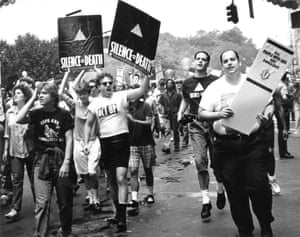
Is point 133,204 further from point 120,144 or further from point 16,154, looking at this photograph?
point 16,154

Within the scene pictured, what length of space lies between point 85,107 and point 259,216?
357 centimetres

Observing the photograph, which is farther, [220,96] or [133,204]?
[133,204]

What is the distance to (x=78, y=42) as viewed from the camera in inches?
328

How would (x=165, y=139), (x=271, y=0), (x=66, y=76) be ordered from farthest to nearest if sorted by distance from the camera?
(x=271, y=0)
(x=165, y=139)
(x=66, y=76)

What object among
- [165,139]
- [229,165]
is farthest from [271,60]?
[165,139]

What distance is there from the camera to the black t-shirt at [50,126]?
561 cm

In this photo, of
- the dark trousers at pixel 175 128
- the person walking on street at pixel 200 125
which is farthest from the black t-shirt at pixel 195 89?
the dark trousers at pixel 175 128

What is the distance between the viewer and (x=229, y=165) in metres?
5.13

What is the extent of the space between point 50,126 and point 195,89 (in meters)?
1.97

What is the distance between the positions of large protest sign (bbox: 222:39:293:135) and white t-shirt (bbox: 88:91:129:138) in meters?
1.64

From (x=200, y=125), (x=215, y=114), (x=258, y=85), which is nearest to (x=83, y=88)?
(x=200, y=125)

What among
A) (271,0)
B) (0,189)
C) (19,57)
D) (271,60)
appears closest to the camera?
(271,60)

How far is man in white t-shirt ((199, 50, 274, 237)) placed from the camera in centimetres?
497

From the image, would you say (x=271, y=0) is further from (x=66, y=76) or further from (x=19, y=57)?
(x=19, y=57)
